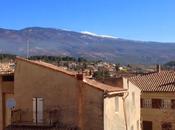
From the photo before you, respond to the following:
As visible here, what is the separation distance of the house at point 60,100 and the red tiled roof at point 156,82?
19333mm

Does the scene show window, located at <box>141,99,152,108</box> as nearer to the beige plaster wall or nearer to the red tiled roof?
the beige plaster wall

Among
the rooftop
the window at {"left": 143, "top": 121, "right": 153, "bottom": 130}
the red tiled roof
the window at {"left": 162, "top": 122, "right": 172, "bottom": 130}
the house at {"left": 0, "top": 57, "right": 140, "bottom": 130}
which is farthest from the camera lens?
the red tiled roof

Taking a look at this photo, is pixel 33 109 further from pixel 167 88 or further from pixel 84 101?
pixel 167 88

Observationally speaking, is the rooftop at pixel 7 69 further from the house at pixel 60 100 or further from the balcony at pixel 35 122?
the balcony at pixel 35 122

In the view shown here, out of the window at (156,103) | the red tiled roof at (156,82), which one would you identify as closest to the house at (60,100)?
the window at (156,103)

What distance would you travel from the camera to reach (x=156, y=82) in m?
49.8

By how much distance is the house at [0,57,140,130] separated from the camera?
25.3 m

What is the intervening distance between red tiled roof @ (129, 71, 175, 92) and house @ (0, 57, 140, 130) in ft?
63.4

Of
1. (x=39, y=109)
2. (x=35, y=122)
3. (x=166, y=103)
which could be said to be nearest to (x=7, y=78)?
(x=39, y=109)

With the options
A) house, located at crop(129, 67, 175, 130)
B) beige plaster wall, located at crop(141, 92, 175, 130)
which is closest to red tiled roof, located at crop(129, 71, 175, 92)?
house, located at crop(129, 67, 175, 130)

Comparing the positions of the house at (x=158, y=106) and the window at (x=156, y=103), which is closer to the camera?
the house at (x=158, y=106)

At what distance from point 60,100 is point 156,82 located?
83.6 feet

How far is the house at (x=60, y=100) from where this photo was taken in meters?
25.3

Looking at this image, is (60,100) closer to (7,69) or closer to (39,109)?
(39,109)
